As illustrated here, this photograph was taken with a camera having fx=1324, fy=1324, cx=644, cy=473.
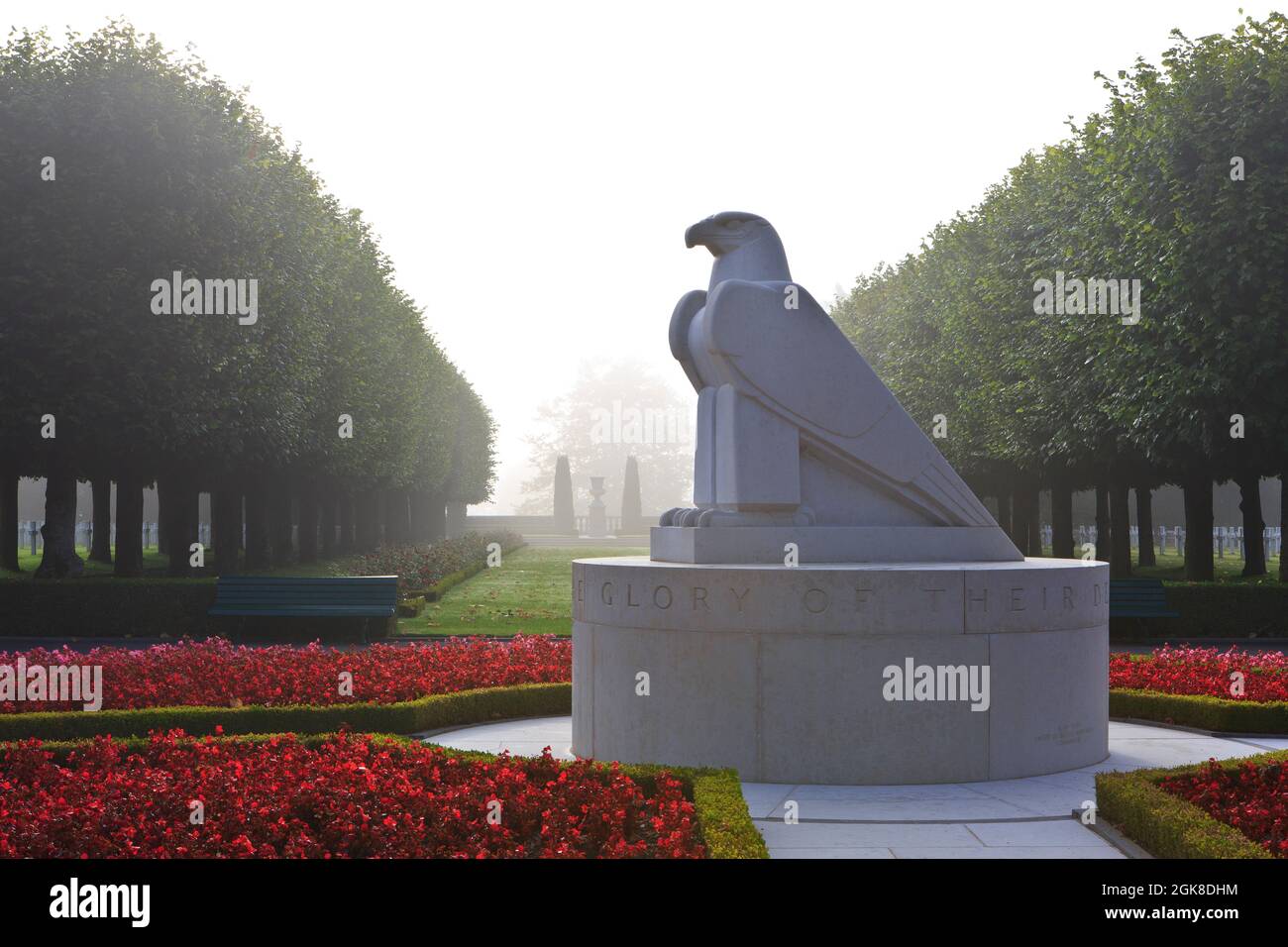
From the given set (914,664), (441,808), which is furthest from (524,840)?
(914,664)

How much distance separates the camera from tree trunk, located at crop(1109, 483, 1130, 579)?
120ft

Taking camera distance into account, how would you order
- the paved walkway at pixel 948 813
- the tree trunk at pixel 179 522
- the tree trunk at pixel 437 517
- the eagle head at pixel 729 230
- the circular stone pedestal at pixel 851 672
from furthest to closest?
1. the tree trunk at pixel 437 517
2. the tree trunk at pixel 179 522
3. the eagle head at pixel 729 230
4. the circular stone pedestal at pixel 851 672
5. the paved walkway at pixel 948 813

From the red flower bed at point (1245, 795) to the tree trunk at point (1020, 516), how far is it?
120ft

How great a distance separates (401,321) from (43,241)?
24.6 m

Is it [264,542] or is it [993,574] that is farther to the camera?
[264,542]

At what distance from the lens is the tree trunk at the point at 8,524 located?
3609cm

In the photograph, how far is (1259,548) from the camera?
33312 millimetres

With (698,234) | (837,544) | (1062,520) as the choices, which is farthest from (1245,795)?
(1062,520)

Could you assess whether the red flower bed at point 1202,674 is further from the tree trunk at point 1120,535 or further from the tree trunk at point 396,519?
the tree trunk at point 396,519

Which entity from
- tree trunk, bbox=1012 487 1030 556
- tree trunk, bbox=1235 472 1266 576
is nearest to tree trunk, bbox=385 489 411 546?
tree trunk, bbox=1012 487 1030 556

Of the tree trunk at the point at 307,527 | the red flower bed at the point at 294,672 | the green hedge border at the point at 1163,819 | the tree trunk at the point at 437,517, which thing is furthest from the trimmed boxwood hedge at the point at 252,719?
the tree trunk at the point at 437,517

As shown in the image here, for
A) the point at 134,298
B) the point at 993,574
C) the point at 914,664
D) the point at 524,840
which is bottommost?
the point at 524,840

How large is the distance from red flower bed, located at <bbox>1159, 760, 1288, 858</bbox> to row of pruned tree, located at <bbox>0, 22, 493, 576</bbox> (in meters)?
23.8
